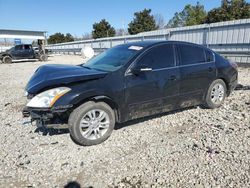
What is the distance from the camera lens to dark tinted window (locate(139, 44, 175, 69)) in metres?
4.27

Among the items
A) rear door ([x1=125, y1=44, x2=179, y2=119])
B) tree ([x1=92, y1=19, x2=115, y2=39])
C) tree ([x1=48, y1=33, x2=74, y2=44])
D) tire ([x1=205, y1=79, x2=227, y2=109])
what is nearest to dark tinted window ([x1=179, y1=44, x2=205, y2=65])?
rear door ([x1=125, y1=44, x2=179, y2=119])

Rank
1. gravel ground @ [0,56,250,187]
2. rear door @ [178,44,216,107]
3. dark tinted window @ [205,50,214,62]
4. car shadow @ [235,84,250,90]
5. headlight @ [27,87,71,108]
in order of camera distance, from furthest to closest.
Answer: car shadow @ [235,84,250,90]
dark tinted window @ [205,50,214,62]
rear door @ [178,44,216,107]
headlight @ [27,87,71,108]
gravel ground @ [0,56,250,187]

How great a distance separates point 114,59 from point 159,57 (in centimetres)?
87

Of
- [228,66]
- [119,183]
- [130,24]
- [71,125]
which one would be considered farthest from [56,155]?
[130,24]

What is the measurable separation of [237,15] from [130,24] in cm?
1731

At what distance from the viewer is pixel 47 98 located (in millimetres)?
3486

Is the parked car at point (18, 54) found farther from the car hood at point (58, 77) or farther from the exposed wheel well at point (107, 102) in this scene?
the exposed wheel well at point (107, 102)

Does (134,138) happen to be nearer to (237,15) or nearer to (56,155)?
(56,155)

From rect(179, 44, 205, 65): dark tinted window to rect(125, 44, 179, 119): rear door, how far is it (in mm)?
281

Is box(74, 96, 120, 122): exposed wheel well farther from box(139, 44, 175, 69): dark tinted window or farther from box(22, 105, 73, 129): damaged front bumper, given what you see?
box(139, 44, 175, 69): dark tinted window

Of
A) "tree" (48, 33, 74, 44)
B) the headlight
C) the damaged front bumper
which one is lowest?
the damaged front bumper

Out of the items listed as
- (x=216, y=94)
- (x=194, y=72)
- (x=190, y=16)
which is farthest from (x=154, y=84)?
(x=190, y=16)

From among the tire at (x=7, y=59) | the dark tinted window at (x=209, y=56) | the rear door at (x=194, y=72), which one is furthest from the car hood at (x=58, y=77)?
the tire at (x=7, y=59)

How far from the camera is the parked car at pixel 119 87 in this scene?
355 cm
